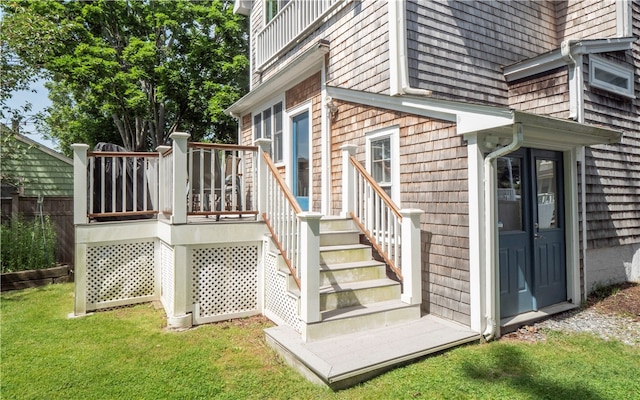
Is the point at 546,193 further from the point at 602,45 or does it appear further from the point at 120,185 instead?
the point at 120,185

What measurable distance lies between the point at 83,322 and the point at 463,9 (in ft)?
23.5

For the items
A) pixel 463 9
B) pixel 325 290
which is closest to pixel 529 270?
pixel 325 290

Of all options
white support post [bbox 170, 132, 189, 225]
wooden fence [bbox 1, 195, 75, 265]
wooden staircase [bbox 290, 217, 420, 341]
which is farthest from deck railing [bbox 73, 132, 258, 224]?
wooden fence [bbox 1, 195, 75, 265]

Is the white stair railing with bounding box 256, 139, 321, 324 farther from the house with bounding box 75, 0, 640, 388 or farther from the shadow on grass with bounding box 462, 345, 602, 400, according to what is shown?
the shadow on grass with bounding box 462, 345, 602, 400

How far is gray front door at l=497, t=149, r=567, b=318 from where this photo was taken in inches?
168

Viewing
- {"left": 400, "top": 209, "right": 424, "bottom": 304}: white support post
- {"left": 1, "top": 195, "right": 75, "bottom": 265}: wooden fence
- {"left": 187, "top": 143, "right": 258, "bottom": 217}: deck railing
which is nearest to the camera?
{"left": 400, "top": 209, "right": 424, "bottom": 304}: white support post

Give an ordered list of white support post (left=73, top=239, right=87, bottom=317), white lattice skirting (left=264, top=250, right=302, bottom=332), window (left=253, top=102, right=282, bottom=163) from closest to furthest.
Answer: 1. white lattice skirting (left=264, top=250, right=302, bottom=332)
2. white support post (left=73, top=239, right=87, bottom=317)
3. window (left=253, top=102, right=282, bottom=163)

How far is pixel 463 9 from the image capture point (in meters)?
5.92

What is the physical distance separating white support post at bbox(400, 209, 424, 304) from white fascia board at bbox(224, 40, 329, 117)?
358 cm

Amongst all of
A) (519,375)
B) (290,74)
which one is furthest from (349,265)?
(290,74)

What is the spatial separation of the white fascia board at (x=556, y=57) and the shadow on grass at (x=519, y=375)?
4.38 metres

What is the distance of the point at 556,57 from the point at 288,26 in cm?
510

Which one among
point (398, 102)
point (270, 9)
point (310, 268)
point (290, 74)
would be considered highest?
point (270, 9)

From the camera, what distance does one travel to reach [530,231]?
177 inches
